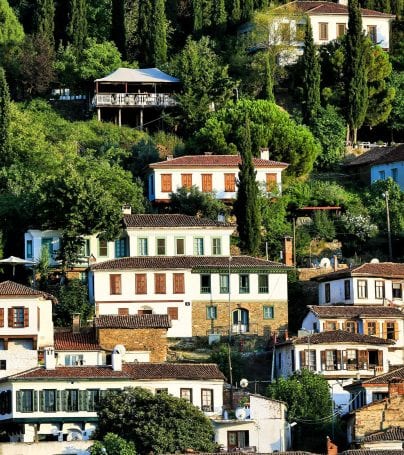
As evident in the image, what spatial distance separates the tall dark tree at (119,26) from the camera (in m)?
139

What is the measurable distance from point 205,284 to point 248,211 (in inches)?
255

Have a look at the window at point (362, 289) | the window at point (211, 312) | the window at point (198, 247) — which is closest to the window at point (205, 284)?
the window at point (211, 312)

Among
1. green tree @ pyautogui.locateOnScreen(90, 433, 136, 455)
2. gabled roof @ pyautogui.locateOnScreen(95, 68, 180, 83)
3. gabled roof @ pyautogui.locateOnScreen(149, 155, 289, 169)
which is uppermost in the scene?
gabled roof @ pyautogui.locateOnScreen(95, 68, 180, 83)

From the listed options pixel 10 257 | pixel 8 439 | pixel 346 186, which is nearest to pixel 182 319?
pixel 10 257

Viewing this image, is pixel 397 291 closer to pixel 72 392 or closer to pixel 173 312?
pixel 173 312

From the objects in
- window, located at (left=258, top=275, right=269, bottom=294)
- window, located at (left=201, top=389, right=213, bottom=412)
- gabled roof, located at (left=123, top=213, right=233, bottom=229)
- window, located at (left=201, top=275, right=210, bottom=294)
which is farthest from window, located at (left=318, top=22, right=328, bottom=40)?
window, located at (left=201, top=389, right=213, bottom=412)

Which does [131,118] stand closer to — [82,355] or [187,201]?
[187,201]

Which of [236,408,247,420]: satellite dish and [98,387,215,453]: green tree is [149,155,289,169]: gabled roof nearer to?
[236,408,247,420]: satellite dish

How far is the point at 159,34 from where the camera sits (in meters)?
137

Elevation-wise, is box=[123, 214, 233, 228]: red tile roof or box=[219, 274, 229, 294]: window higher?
box=[123, 214, 233, 228]: red tile roof

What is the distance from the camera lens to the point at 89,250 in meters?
107

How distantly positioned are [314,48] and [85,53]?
14897 millimetres

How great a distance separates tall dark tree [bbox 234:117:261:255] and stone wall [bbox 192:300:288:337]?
5674mm

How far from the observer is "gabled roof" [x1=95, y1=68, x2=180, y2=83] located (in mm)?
131000
